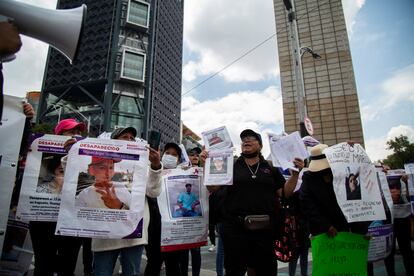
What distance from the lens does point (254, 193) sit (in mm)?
2676

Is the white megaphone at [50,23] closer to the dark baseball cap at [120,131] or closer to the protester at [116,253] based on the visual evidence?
the dark baseball cap at [120,131]

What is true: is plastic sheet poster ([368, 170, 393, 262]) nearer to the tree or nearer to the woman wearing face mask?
the woman wearing face mask

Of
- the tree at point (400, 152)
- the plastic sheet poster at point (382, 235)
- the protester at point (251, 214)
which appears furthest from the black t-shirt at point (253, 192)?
the tree at point (400, 152)

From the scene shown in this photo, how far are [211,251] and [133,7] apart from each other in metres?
68.4

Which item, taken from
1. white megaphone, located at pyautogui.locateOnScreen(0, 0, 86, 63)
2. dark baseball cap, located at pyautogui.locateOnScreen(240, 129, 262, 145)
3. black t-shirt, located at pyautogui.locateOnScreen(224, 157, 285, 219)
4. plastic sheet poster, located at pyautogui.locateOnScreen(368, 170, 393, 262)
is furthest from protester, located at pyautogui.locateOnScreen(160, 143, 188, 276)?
plastic sheet poster, located at pyautogui.locateOnScreen(368, 170, 393, 262)

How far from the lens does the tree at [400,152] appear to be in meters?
29.2

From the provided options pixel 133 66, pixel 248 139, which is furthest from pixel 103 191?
pixel 133 66

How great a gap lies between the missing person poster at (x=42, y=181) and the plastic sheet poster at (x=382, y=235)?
11.2ft

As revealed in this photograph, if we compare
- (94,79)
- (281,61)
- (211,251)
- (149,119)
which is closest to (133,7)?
(94,79)

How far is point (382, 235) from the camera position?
11.0 feet

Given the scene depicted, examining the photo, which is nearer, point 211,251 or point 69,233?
point 69,233

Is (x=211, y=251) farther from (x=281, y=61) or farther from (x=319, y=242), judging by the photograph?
(x=281, y=61)

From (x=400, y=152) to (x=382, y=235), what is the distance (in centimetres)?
3337

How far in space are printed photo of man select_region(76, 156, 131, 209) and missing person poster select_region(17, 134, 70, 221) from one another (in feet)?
1.54
